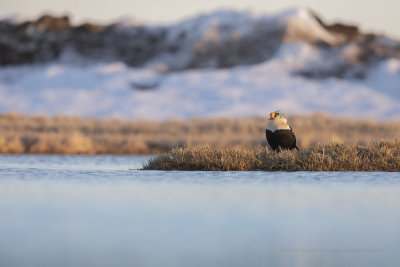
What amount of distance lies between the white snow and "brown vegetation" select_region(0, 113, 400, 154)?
31.3 m

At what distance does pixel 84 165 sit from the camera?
69.1 ft

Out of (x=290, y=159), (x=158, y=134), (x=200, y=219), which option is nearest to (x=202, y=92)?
(x=158, y=134)

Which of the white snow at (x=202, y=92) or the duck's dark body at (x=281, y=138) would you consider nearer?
the duck's dark body at (x=281, y=138)

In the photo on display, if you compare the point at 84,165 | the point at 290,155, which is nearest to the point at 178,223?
the point at 290,155

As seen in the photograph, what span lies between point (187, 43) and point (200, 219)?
281 feet

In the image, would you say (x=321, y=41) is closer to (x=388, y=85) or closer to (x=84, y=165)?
(x=388, y=85)

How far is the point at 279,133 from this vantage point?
1736cm

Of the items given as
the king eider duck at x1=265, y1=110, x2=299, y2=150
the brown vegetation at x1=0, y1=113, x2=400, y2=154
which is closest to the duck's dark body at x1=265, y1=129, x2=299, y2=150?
the king eider duck at x1=265, y1=110, x2=299, y2=150

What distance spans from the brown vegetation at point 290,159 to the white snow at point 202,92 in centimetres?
5482

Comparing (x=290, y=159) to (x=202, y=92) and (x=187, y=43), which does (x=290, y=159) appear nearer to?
(x=202, y=92)

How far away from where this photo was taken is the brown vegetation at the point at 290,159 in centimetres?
1712

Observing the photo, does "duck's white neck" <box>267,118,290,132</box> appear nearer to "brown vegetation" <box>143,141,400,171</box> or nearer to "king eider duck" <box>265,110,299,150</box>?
"king eider duck" <box>265,110,299,150</box>

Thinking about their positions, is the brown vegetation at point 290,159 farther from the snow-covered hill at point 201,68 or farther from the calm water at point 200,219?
the snow-covered hill at point 201,68

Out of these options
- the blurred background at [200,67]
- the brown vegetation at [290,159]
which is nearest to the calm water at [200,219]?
the brown vegetation at [290,159]
